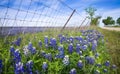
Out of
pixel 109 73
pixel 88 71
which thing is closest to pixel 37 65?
pixel 88 71

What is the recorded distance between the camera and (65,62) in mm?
3254

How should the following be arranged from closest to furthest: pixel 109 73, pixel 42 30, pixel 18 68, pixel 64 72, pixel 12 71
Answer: pixel 18 68
pixel 12 71
pixel 64 72
pixel 109 73
pixel 42 30

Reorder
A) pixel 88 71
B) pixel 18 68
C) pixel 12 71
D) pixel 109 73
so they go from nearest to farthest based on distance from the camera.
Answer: pixel 18 68 → pixel 12 71 → pixel 88 71 → pixel 109 73

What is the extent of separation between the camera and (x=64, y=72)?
3410 millimetres

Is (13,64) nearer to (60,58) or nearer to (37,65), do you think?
(37,65)

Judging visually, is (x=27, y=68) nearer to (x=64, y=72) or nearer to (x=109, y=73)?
(x=64, y=72)

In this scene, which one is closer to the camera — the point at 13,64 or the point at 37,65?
the point at 13,64

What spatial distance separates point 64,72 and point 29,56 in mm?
636

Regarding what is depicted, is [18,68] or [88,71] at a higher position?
[18,68]

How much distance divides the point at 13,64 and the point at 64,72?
2.52 feet

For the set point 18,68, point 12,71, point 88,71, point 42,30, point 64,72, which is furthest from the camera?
point 42,30

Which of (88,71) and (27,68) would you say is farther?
(88,71)

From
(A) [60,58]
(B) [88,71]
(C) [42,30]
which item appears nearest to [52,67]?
(A) [60,58]

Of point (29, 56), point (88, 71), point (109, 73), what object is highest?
point (29, 56)
